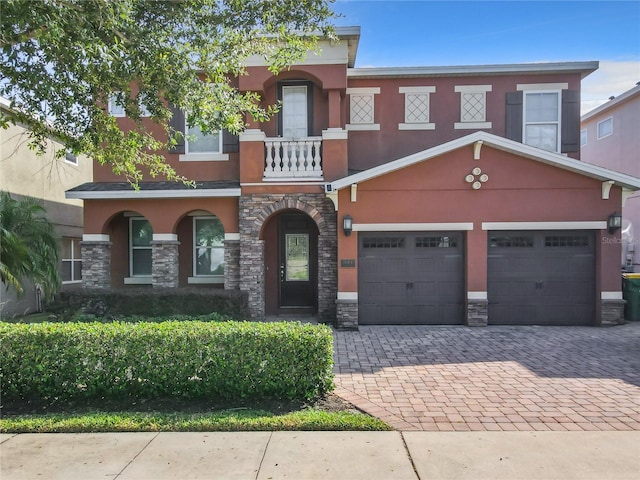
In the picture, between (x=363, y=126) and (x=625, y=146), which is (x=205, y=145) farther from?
(x=625, y=146)

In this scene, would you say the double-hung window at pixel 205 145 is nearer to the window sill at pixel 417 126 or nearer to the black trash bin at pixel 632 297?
the window sill at pixel 417 126

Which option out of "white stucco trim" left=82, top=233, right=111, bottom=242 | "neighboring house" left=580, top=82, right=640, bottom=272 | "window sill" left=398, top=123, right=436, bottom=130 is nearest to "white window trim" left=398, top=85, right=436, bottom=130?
"window sill" left=398, top=123, right=436, bottom=130

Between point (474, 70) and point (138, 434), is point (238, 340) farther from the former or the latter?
point (474, 70)

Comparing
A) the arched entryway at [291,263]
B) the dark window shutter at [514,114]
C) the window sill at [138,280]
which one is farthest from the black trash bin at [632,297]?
the window sill at [138,280]

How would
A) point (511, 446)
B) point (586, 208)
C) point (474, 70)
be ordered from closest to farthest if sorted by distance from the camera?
point (511, 446)
point (586, 208)
point (474, 70)

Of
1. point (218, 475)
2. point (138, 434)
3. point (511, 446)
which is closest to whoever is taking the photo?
point (218, 475)

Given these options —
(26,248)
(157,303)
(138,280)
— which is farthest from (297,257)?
(26,248)

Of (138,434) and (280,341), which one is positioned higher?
(280,341)

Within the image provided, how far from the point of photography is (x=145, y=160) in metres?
8.21

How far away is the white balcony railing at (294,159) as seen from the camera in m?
11.2

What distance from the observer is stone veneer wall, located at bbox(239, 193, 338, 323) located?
437 inches

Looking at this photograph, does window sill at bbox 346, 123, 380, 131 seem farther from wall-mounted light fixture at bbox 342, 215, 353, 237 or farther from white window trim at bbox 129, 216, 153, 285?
white window trim at bbox 129, 216, 153, 285

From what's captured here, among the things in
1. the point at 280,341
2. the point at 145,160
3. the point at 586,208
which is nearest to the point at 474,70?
the point at 586,208

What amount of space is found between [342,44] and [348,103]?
184 centimetres
